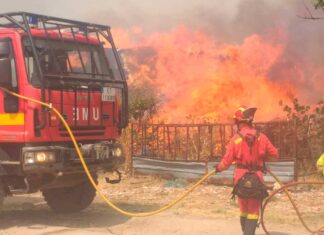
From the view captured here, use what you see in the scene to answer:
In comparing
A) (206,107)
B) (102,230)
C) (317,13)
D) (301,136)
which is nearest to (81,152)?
(102,230)

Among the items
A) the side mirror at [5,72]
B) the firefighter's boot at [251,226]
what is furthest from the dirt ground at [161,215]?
the side mirror at [5,72]

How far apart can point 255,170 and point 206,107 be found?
11694mm

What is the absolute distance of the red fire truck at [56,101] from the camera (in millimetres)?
6863

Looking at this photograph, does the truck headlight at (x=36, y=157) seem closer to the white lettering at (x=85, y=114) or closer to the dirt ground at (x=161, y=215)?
the white lettering at (x=85, y=114)

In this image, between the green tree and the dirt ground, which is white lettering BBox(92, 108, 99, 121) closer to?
the dirt ground

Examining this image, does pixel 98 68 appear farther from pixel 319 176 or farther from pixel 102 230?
pixel 319 176

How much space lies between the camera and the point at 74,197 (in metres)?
8.37

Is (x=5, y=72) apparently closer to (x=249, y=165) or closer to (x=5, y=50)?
(x=5, y=50)

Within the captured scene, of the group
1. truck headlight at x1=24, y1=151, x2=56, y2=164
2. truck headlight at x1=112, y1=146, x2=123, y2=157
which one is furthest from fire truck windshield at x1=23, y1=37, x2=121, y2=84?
truck headlight at x1=112, y1=146, x2=123, y2=157

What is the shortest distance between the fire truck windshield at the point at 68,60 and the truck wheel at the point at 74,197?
170 cm

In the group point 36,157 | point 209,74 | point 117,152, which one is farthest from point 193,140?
point 209,74

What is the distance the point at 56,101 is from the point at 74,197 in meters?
1.92

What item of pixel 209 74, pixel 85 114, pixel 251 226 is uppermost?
pixel 209 74

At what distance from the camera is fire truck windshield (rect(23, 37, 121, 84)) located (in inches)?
277
